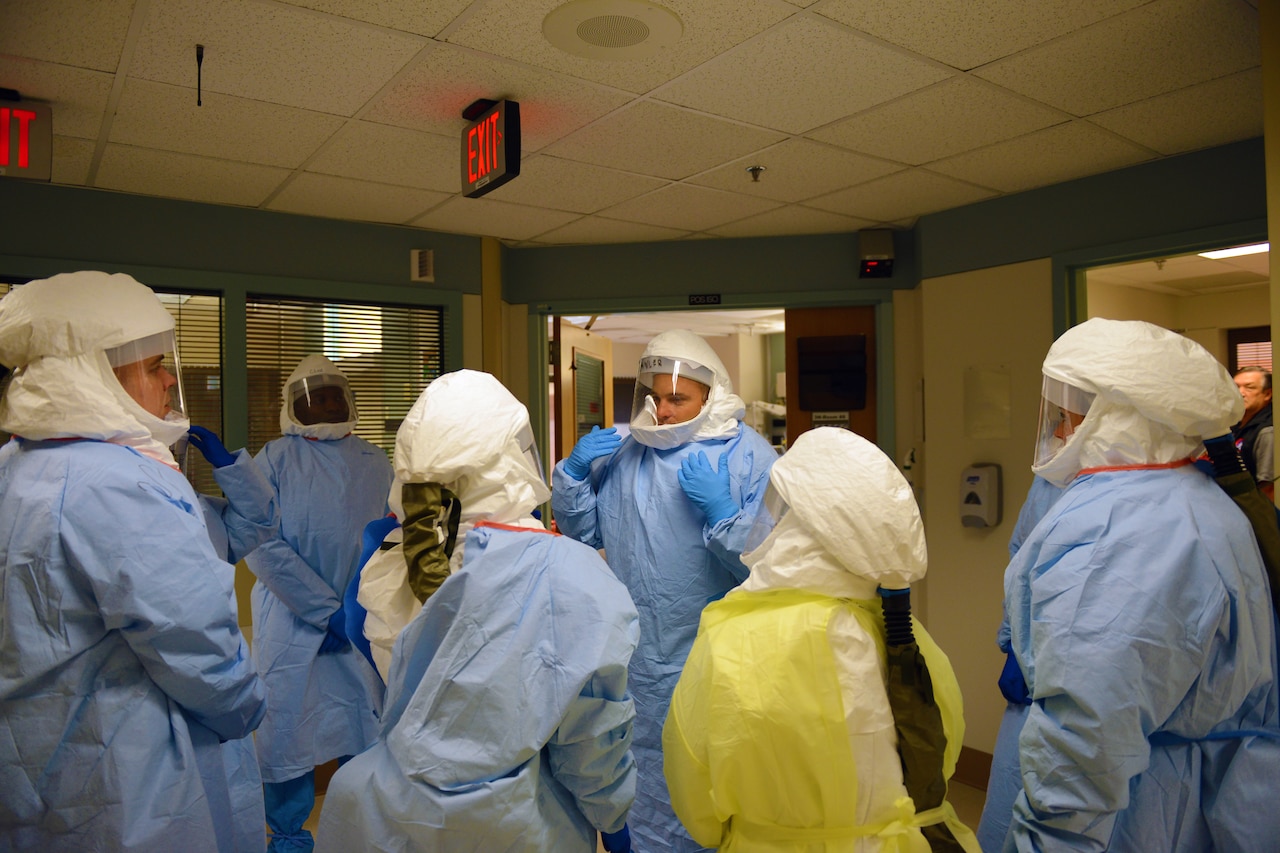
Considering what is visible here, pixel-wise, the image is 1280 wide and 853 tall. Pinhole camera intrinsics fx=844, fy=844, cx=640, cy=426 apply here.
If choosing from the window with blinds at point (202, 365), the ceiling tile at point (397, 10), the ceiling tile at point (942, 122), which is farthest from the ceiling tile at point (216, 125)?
the ceiling tile at point (942, 122)

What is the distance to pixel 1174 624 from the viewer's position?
4.47 ft

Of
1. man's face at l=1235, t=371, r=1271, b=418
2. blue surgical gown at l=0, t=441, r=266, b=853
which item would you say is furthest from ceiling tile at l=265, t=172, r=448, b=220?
man's face at l=1235, t=371, r=1271, b=418

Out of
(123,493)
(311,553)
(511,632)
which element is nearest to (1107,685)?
(511,632)

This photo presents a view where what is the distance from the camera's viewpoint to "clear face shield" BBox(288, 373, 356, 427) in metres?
2.96

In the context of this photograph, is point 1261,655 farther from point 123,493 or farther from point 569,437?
point 569,437

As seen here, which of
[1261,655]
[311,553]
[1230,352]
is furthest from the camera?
[1230,352]

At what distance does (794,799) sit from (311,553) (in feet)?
6.42

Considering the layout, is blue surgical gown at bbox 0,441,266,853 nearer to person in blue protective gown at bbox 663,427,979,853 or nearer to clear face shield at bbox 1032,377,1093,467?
person in blue protective gown at bbox 663,427,979,853

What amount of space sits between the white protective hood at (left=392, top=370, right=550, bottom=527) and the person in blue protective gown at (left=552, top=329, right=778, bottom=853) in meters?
0.88

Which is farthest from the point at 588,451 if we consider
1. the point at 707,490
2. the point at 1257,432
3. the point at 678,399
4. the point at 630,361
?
the point at 630,361

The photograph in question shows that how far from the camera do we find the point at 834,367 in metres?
4.11

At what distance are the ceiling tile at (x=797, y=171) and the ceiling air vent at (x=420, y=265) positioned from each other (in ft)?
4.37

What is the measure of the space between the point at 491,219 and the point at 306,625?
1.81 meters

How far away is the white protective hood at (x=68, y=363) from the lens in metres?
1.62
